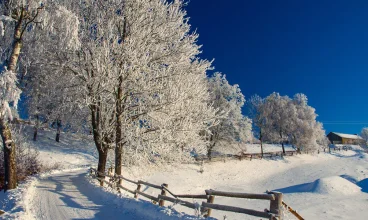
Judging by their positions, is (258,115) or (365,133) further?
(365,133)

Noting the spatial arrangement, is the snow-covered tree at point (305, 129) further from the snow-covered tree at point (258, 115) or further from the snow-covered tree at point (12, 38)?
the snow-covered tree at point (12, 38)

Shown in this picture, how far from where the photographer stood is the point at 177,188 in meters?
21.0

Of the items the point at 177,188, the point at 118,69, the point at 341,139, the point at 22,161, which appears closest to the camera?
the point at 118,69

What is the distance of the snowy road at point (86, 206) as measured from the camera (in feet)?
25.3

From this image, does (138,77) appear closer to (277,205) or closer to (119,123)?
(119,123)

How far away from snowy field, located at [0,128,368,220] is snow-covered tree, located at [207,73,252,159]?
3167mm

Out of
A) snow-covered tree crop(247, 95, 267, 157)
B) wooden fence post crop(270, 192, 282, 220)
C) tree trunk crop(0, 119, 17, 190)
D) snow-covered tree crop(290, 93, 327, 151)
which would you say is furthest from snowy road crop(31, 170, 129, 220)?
snow-covered tree crop(290, 93, 327, 151)

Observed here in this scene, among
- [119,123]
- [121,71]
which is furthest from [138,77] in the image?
[119,123]

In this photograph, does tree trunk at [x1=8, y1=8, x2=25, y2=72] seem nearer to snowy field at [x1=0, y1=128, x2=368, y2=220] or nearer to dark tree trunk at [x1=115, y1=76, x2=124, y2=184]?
dark tree trunk at [x1=115, y1=76, x2=124, y2=184]

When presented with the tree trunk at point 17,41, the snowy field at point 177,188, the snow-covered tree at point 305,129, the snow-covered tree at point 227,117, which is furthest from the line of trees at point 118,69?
the snow-covered tree at point 305,129

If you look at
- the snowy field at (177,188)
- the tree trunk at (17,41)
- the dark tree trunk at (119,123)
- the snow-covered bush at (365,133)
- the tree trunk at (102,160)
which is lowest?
the snowy field at (177,188)

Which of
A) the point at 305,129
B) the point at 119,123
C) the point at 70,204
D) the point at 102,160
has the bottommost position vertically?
the point at 70,204

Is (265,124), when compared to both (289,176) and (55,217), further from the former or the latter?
(55,217)

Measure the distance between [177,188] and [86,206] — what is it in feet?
42.4
